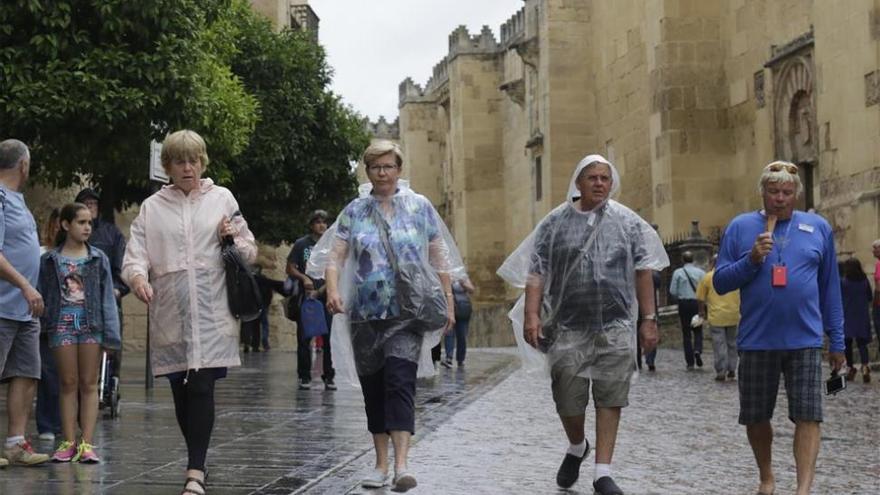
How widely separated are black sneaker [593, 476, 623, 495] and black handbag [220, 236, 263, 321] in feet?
6.20

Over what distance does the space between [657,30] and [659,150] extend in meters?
2.48

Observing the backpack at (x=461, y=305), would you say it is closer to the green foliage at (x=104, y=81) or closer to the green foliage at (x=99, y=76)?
the green foliage at (x=104, y=81)

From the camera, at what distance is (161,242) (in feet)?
28.0

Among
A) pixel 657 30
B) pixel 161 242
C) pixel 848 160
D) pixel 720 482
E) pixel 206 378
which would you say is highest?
pixel 657 30

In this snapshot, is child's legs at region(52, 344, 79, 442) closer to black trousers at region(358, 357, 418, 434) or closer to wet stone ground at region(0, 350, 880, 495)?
wet stone ground at region(0, 350, 880, 495)

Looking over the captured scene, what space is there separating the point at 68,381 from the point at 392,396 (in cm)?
218

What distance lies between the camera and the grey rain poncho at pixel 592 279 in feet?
29.9

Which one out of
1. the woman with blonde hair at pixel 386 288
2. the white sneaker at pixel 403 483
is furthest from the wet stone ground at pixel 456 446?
the woman with blonde hair at pixel 386 288

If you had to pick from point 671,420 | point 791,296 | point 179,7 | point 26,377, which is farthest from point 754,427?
point 179,7

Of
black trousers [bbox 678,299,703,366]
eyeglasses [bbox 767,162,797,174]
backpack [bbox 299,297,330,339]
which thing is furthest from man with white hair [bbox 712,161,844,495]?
black trousers [bbox 678,299,703,366]

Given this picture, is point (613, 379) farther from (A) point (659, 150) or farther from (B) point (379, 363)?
(A) point (659, 150)

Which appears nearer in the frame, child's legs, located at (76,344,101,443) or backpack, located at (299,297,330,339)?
child's legs, located at (76,344,101,443)

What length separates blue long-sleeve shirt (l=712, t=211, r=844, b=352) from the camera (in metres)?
8.48

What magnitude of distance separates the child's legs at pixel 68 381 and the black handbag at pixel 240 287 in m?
2.04
